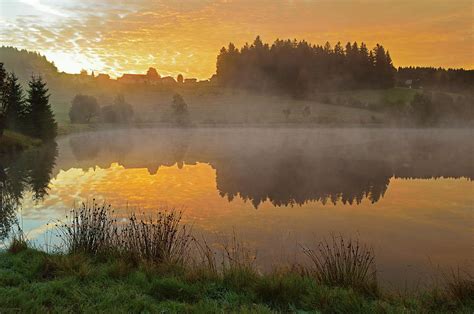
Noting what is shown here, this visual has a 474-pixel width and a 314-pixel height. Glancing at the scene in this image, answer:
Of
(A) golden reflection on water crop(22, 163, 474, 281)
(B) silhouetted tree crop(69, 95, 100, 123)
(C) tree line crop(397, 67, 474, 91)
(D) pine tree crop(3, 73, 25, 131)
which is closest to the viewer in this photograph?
(A) golden reflection on water crop(22, 163, 474, 281)

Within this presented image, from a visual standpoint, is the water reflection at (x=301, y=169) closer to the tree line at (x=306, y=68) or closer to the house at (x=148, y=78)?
the tree line at (x=306, y=68)

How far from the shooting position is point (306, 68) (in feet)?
426

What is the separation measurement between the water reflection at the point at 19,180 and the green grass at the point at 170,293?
5571 millimetres

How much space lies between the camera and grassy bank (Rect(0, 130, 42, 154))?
42081 millimetres

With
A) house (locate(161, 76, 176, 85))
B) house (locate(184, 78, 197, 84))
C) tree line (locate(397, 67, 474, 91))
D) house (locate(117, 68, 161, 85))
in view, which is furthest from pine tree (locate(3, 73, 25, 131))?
tree line (locate(397, 67, 474, 91))

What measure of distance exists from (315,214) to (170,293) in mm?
11403

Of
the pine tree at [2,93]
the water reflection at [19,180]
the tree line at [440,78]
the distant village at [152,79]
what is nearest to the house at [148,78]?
the distant village at [152,79]

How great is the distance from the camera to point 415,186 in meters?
26.9

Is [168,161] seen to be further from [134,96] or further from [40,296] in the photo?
[134,96]

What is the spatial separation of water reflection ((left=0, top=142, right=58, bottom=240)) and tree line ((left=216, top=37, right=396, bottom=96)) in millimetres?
97616

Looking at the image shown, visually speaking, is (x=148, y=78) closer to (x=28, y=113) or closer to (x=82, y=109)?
(x=82, y=109)

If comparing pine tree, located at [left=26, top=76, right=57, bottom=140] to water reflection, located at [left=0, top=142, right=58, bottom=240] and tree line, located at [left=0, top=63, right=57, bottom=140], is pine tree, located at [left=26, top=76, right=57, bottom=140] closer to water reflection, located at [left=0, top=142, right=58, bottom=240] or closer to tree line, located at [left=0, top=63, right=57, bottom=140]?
tree line, located at [left=0, top=63, right=57, bottom=140]

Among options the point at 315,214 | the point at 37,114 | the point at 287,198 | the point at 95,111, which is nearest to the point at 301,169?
the point at 287,198

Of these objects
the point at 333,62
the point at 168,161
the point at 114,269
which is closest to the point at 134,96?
the point at 333,62
